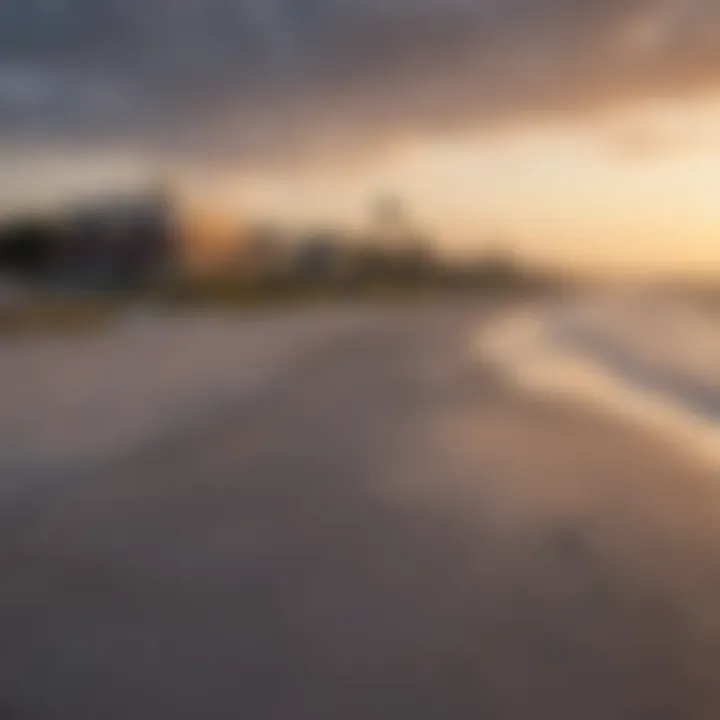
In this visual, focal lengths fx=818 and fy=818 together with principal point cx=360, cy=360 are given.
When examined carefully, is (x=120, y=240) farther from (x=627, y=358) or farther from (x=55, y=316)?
(x=627, y=358)

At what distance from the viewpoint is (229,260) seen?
8.66ft

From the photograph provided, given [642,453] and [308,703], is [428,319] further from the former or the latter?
[308,703]

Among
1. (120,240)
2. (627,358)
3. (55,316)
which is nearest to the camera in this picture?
(120,240)

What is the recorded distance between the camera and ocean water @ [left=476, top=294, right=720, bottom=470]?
2957 mm

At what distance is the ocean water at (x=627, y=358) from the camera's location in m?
2.96

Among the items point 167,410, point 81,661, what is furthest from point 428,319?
point 81,661

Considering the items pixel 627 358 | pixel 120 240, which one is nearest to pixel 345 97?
pixel 120 240

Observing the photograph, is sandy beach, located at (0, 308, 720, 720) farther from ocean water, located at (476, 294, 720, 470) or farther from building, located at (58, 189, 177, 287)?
building, located at (58, 189, 177, 287)

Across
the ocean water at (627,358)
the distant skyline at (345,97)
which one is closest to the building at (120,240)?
the distant skyline at (345,97)

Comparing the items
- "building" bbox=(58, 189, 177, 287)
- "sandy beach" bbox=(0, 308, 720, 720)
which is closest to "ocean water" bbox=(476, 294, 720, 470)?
"sandy beach" bbox=(0, 308, 720, 720)

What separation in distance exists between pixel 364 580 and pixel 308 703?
0.40 m

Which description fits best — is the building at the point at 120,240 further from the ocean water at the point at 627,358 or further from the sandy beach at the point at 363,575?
the ocean water at the point at 627,358

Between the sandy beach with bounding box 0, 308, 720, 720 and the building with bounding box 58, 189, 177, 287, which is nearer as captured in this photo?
the sandy beach with bounding box 0, 308, 720, 720

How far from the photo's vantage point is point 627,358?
4.38 m
